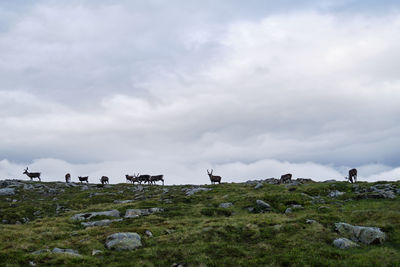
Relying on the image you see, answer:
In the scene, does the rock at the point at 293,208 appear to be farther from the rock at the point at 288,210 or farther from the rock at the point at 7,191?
the rock at the point at 7,191

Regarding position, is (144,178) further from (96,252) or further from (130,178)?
(96,252)

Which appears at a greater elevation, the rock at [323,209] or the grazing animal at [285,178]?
the grazing animal at [285,178]

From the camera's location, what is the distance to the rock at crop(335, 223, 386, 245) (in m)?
18.1

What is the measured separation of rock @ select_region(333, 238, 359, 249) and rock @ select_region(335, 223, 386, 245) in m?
1.01

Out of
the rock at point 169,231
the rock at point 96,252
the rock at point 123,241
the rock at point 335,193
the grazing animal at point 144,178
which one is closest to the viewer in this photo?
the rock at point 96,252

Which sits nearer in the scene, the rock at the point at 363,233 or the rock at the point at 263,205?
the rock at the point at 363,233

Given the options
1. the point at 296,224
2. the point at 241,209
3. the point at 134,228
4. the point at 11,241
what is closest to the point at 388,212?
the point at 296,224

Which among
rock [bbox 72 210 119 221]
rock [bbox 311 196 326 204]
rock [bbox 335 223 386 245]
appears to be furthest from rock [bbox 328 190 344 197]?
rock [bbox 72 210 119 221]

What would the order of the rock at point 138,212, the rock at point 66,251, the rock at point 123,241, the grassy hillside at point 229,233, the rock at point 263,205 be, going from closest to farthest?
the grassy hillside at point 229,233
the rock at point 66,251
the rock at point 123,241
the rock at point 138,212
the rock at point 263,205

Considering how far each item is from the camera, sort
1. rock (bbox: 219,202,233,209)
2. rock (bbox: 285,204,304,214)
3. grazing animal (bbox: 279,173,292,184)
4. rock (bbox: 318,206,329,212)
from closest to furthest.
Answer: rock (bbox: 318,206,329,212) → rock (bbox: 285,204,304,214) → rock (bbox: 219,202,233,209) → grazing animal (bbox: 279,173,292,184)

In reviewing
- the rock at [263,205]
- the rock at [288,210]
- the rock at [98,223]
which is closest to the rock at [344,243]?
the rock at [288,210]

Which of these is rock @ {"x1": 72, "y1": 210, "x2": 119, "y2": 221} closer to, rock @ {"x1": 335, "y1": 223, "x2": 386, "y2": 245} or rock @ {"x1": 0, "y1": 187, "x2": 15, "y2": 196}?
rock @ {"x1": 335, "y1": 223, "x2": 386, "y2": 245}

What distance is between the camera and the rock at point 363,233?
18141 mm

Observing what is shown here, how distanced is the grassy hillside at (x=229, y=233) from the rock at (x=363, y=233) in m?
0.42
